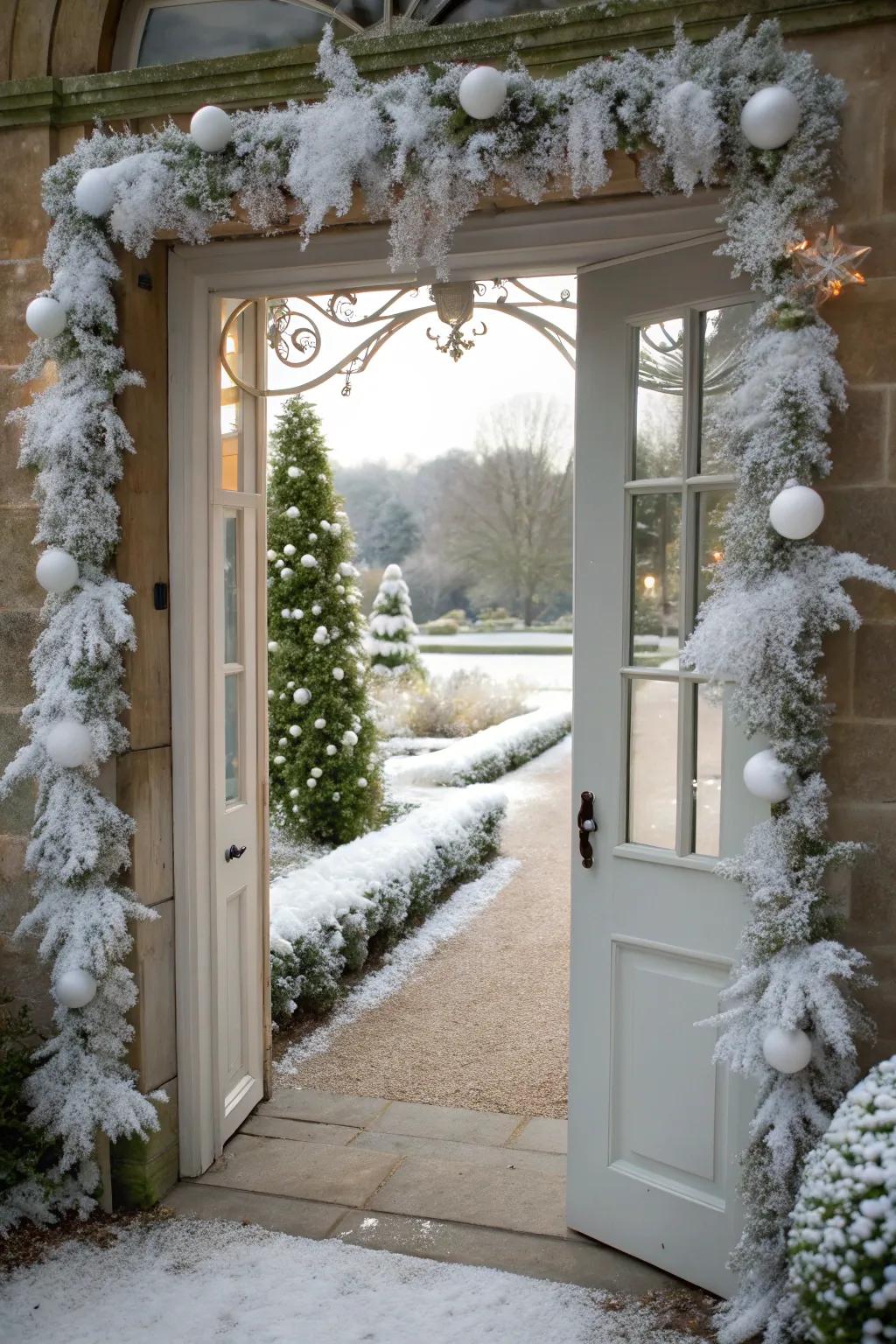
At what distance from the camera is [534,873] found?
7.46 m

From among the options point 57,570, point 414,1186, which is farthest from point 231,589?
point 414,1186

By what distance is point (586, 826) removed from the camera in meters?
2.91

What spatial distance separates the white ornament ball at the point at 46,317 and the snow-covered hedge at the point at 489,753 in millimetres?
6597

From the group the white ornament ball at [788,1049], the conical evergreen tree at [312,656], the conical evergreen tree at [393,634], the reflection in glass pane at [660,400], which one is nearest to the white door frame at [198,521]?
the reflection in glass pane at [660,400]

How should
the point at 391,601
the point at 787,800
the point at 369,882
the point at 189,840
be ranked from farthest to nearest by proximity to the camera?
the point at 391,601, the point at 369,882, the point at 189,840, the point at 787,800

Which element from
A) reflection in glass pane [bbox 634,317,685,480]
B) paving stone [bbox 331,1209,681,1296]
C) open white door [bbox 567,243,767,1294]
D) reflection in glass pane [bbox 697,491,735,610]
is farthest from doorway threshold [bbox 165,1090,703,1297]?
reflection in glass pane [bbox 634,317,685,480]

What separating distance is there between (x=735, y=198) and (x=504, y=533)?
15.7 m

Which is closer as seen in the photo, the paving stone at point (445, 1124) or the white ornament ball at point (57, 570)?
the white ornament ball at point (57, 570)

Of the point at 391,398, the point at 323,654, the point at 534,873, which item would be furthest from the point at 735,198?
the point at 391,398

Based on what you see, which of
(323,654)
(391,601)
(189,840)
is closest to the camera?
(189,840)

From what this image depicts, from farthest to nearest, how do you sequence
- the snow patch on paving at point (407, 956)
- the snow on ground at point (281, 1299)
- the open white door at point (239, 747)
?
the snow patch on paving at point (407, 956)
the open white door at point (239, 747)
the snow on ground at point (281, 1299)

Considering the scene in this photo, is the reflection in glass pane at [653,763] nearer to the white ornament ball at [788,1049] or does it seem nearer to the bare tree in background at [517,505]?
the white ornament ball at [788,1049]

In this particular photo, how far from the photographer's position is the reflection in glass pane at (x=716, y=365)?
8.64 ft

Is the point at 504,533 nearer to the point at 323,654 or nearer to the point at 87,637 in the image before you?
the point at 323,654
